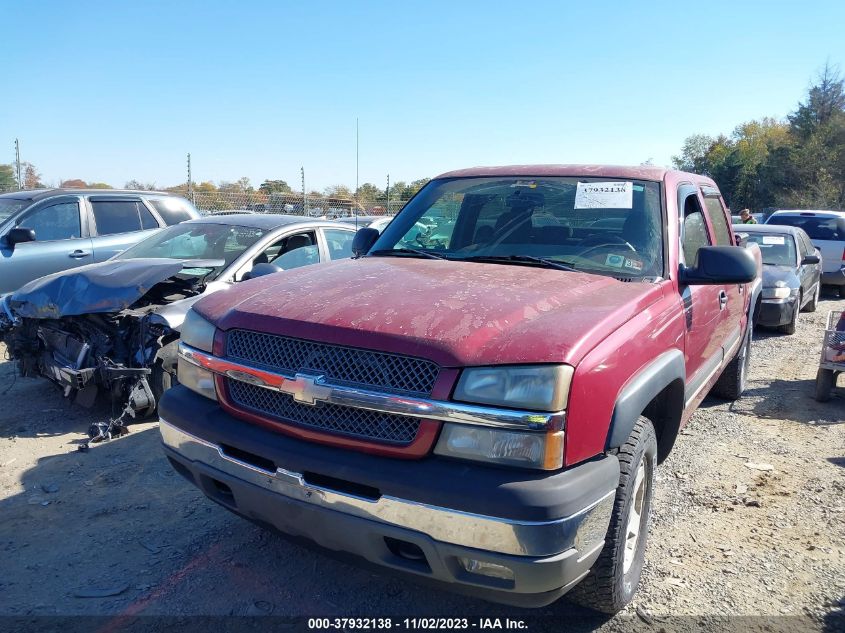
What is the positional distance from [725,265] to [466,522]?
1.91 metres

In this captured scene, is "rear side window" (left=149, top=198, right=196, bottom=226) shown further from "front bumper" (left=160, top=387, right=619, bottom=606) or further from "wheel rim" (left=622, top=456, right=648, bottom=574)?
"wheel rim" (left=622, top=456, right=648, bottom=574)

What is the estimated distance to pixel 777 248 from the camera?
984 cm

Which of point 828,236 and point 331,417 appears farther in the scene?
point 828,236

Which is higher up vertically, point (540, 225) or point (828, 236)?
point (540, 225)

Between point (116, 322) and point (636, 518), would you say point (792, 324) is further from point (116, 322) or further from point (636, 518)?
point (116, 322)

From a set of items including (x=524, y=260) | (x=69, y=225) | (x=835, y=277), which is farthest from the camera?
(x=835, y=277)

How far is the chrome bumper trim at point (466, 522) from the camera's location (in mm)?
1927

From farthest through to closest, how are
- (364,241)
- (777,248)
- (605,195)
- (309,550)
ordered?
1. (777,248)
2. (364,241)
3. (605,195)
4. (309,550)

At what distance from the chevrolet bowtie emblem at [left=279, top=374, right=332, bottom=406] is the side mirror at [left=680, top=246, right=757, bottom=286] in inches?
77.6

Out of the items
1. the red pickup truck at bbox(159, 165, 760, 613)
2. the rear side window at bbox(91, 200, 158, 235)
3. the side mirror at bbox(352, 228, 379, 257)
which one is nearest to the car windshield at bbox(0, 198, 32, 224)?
the rear side window at bbox(91, 200, 158, 235)

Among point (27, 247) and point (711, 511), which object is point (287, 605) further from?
point (27, 247)

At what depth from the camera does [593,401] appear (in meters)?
2.13

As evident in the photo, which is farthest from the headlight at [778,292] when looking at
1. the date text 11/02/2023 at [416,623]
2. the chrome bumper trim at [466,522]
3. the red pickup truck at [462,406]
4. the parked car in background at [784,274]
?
the chrome bumper trim at [466,522]

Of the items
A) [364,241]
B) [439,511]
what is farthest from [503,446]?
[364,241]
